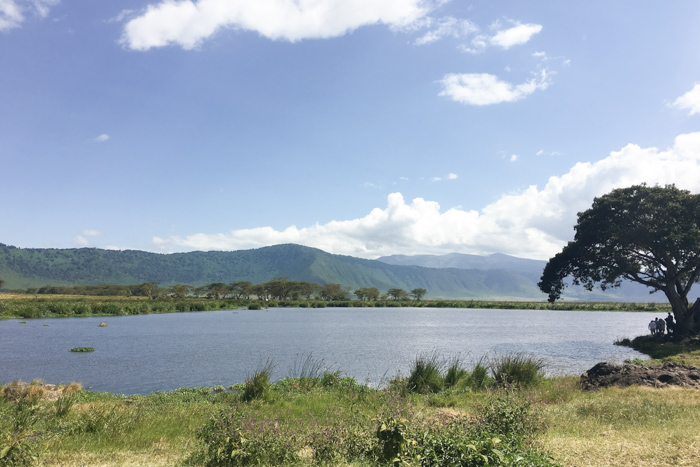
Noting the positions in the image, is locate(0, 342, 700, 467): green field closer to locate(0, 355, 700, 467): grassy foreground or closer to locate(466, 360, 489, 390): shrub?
locate(0, 355, 700, 467): grassy foreground

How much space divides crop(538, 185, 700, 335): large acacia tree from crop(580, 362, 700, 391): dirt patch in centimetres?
1535

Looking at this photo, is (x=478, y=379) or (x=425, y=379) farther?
(x=478, y=379)

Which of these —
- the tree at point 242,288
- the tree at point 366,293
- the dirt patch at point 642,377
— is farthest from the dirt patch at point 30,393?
the tree at point 366,293

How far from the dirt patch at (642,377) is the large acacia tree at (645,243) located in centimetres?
1535

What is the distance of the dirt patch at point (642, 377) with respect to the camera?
14984 millimetres

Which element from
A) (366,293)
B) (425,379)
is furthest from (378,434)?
(366,293)

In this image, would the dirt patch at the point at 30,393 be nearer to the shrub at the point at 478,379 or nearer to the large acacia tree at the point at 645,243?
the shrub at the point at 478,379

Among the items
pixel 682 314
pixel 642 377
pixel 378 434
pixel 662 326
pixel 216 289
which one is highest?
pixel 378 434

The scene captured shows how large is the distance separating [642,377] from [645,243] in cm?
1907

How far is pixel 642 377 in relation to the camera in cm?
1561

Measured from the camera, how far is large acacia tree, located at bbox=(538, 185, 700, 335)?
2892 cm

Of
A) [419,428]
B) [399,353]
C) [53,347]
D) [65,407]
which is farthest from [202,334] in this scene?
[419,428]

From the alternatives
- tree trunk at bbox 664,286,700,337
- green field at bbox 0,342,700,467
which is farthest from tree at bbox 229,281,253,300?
green field at bbox 0,342,700,467

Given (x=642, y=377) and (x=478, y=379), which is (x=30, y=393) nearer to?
(x=478, y=379)
